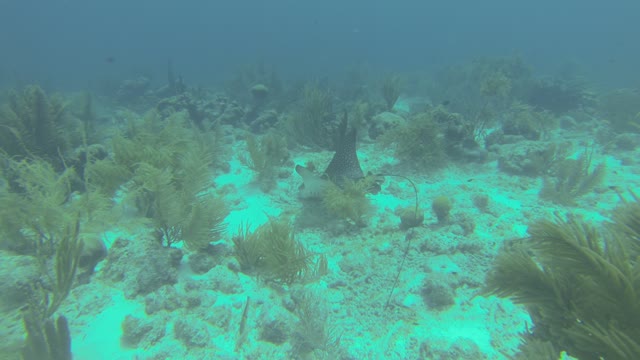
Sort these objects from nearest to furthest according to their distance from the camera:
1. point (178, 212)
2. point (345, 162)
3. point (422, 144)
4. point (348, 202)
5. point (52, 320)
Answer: point (52, 320) → point (178, 212) → point (348, 202) → point (345, 162) → point (422, 144)

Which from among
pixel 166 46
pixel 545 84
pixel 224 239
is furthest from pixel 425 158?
pixel 166 46

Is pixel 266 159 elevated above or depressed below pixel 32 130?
below

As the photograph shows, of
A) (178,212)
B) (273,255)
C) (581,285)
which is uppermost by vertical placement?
(581,285)

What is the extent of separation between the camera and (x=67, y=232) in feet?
10.8

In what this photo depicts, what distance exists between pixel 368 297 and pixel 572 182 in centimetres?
605

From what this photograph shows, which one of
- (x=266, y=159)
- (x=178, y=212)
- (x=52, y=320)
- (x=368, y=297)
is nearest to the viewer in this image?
(x=52, y=320)

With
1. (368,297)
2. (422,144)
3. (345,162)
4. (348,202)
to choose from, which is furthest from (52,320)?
(422,144)

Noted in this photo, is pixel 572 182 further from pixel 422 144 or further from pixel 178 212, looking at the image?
pixel 178 212

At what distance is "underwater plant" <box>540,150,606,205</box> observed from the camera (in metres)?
6.52

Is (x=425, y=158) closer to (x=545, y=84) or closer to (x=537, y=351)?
(x=537, y=351)

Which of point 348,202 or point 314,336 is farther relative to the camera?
point 348,202

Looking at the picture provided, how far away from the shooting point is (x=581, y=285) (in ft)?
6.85

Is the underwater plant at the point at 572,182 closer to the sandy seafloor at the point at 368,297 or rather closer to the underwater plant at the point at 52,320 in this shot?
the sandy seafloor at the point at 368,297

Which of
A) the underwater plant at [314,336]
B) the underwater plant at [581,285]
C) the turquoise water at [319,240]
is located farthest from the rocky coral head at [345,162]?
the underwater plant at [581,285]
